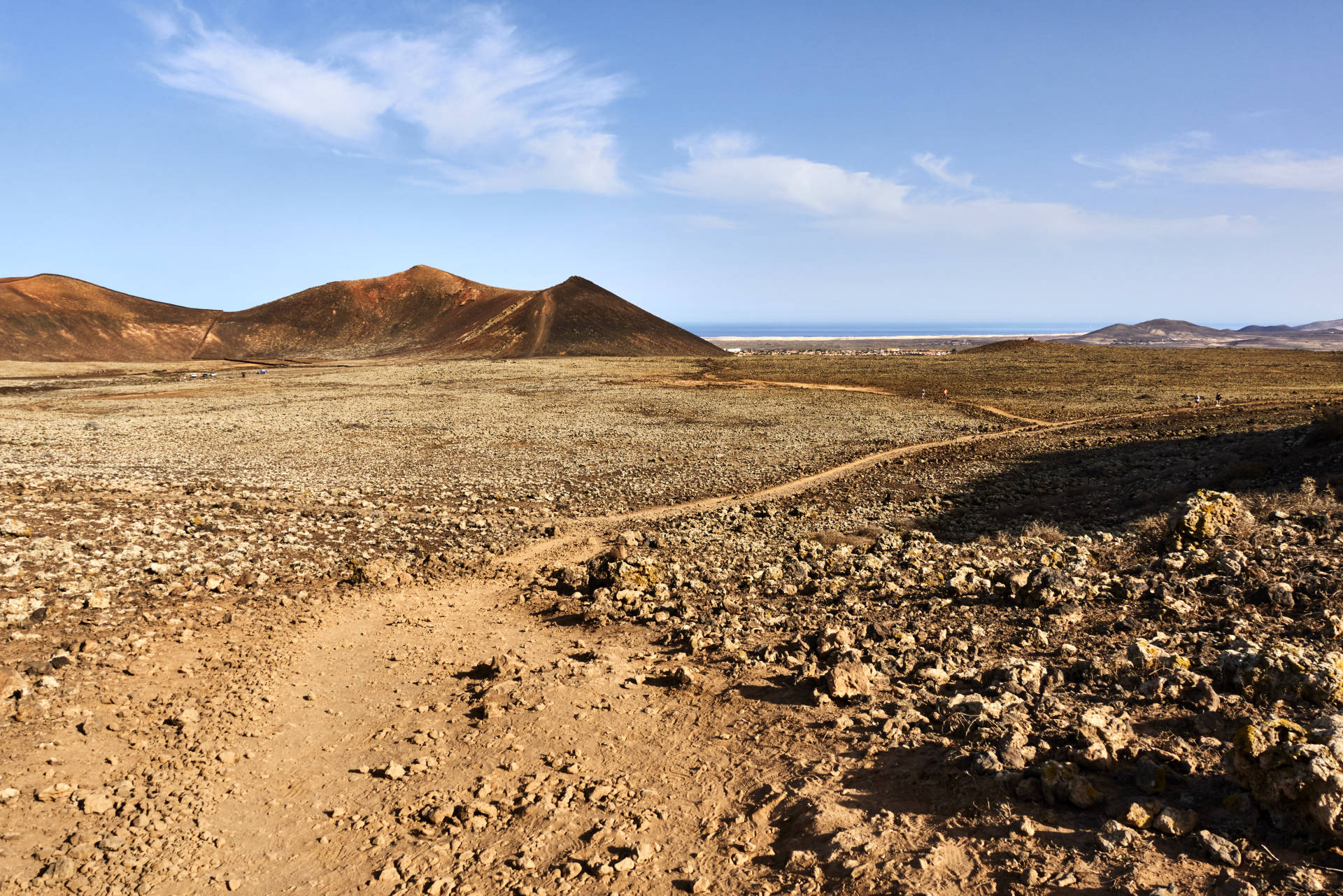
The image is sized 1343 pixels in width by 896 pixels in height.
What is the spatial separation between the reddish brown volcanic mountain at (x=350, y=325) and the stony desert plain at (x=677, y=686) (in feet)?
227

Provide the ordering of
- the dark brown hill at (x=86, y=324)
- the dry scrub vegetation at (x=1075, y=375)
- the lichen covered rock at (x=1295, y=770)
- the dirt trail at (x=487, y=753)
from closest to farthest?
the lichen covered rock at (x=1295, y=770), the dirt trail at (x=487, y=753), the dry scrub vegetation at (x=1075, y=375), the dark brown hill at (x=86, y=324)

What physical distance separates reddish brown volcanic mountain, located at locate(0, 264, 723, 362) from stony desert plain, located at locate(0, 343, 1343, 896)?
227ft

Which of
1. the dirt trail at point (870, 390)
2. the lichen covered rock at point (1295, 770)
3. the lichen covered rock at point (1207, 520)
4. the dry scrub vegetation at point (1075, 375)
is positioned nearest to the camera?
the lichen covered rock at point (1295, 770)

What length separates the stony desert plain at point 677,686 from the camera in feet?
14.0

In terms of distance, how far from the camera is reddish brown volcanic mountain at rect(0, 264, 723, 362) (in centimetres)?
8081

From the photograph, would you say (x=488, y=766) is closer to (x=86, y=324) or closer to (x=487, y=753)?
(x=487, y=753)

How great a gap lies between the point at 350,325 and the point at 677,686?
98.8m

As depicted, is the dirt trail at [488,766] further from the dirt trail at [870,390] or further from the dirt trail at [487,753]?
the dirt trail at [870,390]

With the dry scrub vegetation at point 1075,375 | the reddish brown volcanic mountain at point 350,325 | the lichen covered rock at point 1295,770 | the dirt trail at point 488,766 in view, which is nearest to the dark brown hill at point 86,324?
the reddish brown volcanic mountain at point 350,325

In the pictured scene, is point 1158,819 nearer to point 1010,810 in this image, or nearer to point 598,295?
point 1010,810

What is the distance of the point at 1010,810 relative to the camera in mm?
4250

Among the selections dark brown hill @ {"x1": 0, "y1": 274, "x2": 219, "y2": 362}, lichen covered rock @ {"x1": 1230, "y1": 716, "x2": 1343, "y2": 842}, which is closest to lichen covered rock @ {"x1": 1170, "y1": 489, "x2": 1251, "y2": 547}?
lichen covered rock @ {"x1": 1230, "y1": 716, "x2": 1343, "y2": 842}

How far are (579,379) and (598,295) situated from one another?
46.6m

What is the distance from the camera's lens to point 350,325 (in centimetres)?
9494
